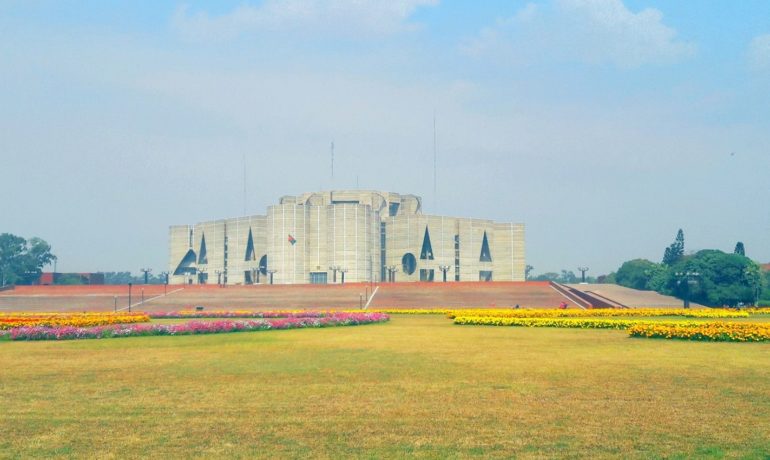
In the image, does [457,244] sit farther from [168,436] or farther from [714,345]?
[168,436]

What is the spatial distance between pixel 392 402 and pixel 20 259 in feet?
311

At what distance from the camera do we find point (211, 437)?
802cm

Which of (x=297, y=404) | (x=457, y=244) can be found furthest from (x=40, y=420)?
(x=457, y=244)

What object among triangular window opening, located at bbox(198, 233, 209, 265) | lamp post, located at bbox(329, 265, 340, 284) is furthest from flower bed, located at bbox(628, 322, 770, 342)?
triangular window opening, located at bbox(198, 233, 209, 265)

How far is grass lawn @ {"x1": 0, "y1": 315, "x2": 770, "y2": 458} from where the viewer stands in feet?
25.1

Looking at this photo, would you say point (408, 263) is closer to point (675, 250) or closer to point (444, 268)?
point (444, 268)

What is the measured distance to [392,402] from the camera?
9773 millimetres

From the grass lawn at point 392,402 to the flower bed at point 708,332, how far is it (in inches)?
65.2

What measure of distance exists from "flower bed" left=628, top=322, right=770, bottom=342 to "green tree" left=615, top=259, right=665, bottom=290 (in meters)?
58.3

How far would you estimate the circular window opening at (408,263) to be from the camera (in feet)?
273

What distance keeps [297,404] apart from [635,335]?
1227 centimetres

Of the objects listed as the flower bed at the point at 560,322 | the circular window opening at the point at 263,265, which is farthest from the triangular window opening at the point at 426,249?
the flower bed at the point at 560,322

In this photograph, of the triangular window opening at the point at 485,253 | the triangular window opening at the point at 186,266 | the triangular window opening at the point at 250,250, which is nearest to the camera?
the triangular window opening at the point at 250,250

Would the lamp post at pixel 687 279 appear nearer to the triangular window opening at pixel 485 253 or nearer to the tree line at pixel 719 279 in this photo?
the tree line at pixel 719 279
